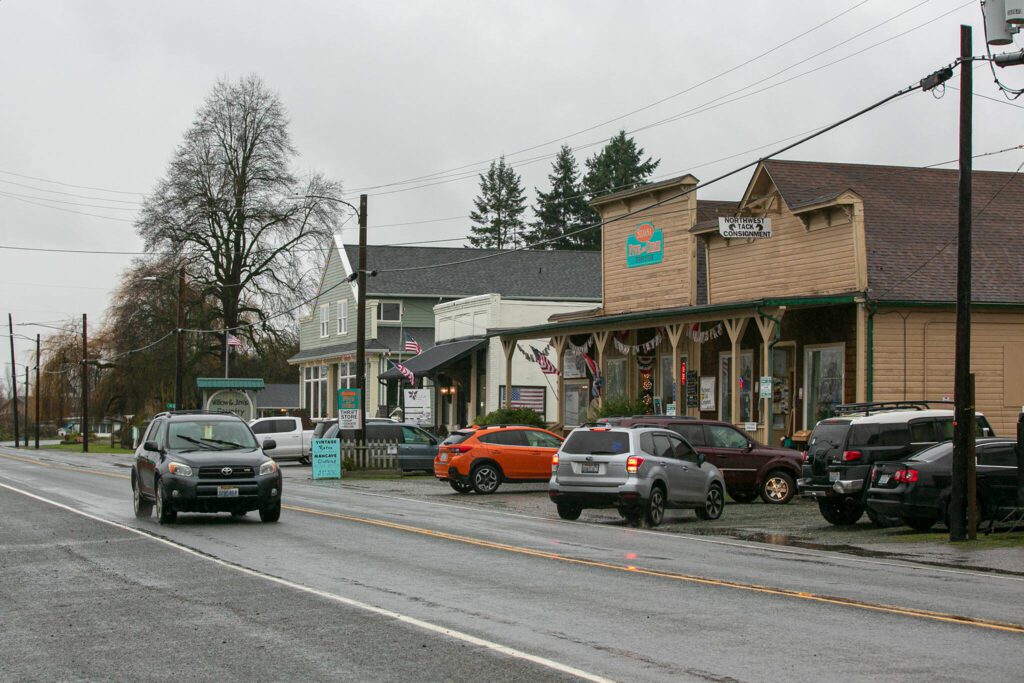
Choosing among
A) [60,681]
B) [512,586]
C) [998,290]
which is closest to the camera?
[60,681]

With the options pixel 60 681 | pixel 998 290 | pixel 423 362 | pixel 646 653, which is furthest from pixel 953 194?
pixel 60 681

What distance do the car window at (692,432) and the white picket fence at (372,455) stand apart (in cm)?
1684

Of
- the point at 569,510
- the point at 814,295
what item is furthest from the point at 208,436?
the point at 814,295

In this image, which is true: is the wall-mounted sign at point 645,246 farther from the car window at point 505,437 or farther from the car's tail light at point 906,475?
the car's tail light at point 906,475

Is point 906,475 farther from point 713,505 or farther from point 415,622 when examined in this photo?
point 415,622

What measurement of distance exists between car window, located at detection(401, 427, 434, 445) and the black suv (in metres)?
20.2

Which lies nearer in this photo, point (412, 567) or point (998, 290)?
point (412, 567)

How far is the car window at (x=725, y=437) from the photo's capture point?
87.9 feet

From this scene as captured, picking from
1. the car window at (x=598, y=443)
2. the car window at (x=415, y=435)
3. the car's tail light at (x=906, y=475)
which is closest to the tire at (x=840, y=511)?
the car's tail light at (x=906, y=475)

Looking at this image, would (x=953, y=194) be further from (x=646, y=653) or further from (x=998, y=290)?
(x=646, y=653)

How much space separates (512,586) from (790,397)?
2201 centimetres

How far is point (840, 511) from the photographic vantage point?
22328 millimetres

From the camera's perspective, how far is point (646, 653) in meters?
9.18

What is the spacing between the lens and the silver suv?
2208 cm
